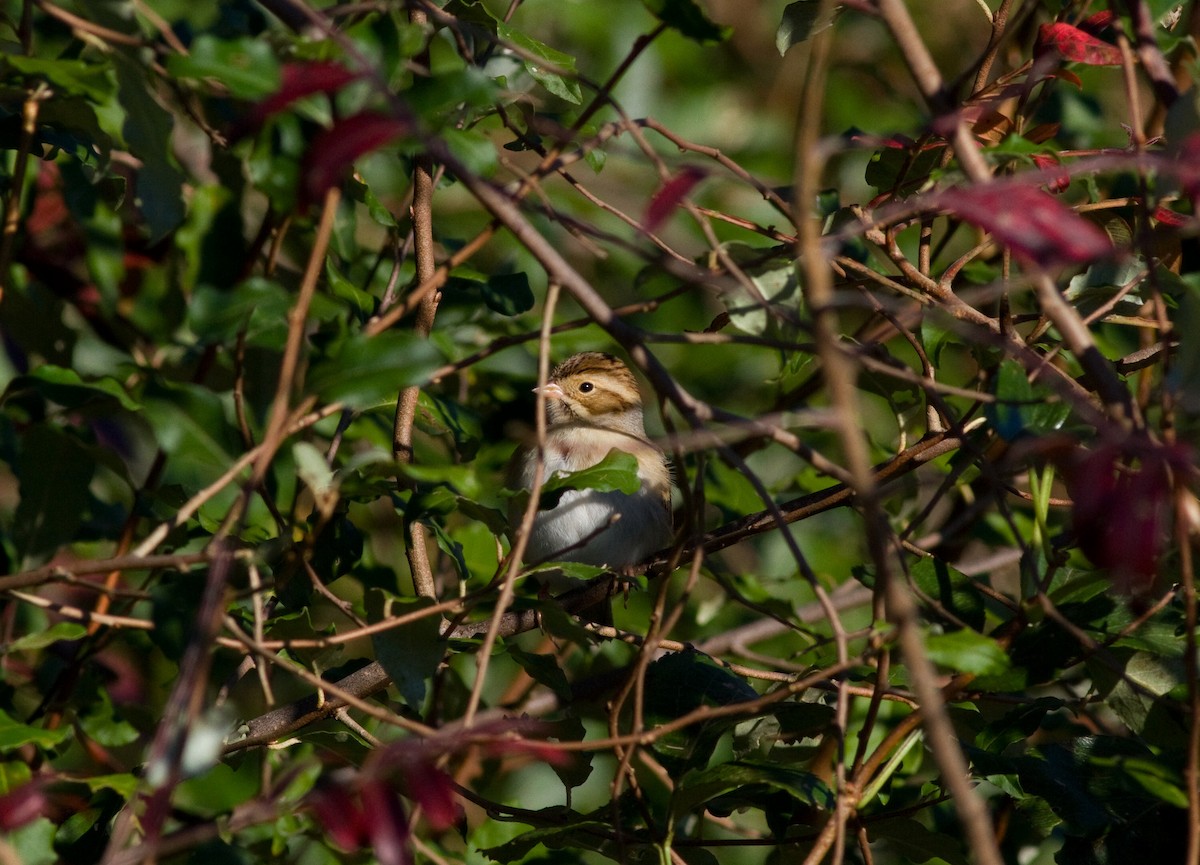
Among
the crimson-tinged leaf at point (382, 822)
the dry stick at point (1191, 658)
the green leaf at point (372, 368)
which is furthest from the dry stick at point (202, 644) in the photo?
the dry stick at point (1191, 658)

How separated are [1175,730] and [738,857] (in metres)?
1.35

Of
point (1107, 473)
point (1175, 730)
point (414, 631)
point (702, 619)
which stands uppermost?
point (1107, 473)

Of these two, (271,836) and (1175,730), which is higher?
(1175,730)

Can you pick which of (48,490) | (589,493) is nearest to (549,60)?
(48,490)

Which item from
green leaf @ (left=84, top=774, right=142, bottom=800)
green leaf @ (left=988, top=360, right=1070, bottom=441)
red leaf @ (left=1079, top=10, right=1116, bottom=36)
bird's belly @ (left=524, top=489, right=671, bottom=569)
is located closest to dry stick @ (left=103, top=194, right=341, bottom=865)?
green leaf @ (left=84, top=774, right=142, bottom=800)

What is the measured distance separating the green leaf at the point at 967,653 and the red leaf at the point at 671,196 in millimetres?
678

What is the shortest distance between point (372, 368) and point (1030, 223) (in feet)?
2.76

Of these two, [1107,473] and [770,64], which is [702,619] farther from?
[770,64]

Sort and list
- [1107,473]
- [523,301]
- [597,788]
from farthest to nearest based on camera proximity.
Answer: [597,788], [523,301], [1107,473]

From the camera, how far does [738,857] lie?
141 inches

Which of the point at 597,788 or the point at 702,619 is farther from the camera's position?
the point at 597,788

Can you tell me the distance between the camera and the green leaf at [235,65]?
175 cm

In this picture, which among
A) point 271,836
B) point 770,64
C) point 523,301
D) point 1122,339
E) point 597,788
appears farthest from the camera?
point 770,64

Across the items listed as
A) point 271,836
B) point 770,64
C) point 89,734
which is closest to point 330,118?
point 271,836
